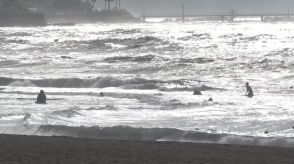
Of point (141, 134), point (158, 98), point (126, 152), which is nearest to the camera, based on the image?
point (126, 152)

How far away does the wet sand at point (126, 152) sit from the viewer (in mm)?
9523

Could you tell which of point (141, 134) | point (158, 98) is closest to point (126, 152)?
point (141, 134)

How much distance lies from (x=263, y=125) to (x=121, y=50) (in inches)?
1616

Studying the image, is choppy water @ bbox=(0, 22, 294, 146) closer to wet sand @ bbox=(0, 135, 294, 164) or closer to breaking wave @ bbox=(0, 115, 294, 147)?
breaking wave @ bbox=(0, 115, 294, 147)

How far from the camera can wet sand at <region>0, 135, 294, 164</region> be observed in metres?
9.52

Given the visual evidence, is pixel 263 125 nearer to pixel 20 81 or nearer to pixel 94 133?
pixel 94 133

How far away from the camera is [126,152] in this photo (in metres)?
10.4

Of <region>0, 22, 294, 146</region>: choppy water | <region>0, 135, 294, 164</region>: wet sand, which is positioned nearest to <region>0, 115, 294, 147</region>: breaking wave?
<region>0, 22, 294, 146</region>: choppy water

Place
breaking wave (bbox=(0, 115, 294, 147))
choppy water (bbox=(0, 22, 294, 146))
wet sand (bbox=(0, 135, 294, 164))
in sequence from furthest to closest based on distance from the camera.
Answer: choppy water (bbox=(0, 22, 294, 146))
breaking wave (bbox=(0, 115, 294, 147))
wet sand (bbox=(0, 135, 294, 164))

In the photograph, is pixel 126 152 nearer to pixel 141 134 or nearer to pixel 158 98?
pixel 141 134

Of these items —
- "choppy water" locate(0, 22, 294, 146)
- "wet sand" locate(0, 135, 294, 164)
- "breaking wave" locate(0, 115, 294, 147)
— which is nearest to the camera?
"wet sand" locate(0, 135, 294, 164)

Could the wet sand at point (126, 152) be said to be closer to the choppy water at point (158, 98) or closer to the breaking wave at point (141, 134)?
the breaking wave at point (141, 134)

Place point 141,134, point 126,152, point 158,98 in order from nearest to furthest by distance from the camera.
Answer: point 126,152, point 141,134, point 158,98

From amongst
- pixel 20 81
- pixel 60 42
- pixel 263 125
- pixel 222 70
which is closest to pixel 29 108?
pixel 263 125
